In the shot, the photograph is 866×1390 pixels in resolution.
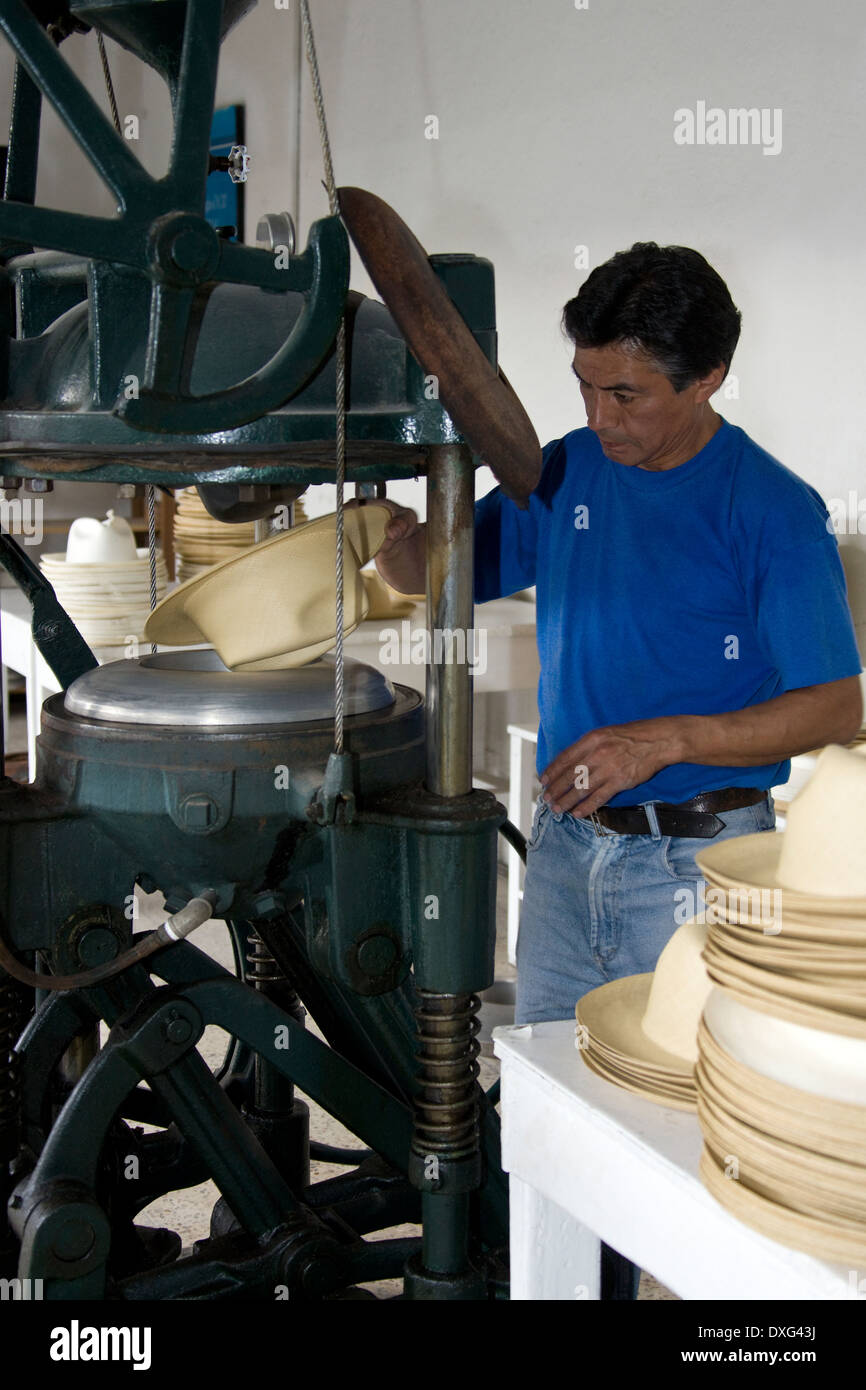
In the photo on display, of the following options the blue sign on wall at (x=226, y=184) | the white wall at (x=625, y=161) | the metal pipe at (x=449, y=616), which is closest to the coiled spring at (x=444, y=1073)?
the metal pipe at (x=449, y=616)

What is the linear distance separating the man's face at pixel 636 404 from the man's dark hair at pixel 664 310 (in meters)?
0.02

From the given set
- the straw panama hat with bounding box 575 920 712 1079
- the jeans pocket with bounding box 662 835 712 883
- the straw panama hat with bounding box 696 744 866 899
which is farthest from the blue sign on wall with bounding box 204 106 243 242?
the straw panama hat with bounding box 696 744 866 899

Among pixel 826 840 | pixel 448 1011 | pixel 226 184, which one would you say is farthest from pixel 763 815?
pixel 226 184

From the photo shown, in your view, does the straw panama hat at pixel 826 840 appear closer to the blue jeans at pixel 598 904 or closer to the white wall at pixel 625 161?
the blue jeans at pixel 598 904

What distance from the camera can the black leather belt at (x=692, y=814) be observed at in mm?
2002

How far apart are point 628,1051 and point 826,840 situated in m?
0.36

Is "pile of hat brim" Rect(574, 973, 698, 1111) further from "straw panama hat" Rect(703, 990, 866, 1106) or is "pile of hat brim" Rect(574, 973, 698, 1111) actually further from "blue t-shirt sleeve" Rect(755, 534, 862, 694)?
"blue t-shirt sleeve" Rect(755, 534, 862, 694)

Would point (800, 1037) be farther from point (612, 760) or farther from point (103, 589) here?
point (103, 589)

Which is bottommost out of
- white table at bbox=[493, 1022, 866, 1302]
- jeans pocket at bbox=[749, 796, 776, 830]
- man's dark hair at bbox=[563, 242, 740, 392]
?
white table at bbox=[493, 1022, 866, 1302]

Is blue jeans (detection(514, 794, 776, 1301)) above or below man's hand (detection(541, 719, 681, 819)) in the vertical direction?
below

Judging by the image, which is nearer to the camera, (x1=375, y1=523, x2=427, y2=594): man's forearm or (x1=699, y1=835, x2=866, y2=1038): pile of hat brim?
(x1=699, y1=835, x2=866, y2=1038): pile of hat brim

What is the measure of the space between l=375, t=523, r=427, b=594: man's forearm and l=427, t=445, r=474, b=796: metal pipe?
49 cm

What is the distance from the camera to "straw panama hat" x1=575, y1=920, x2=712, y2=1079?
1339 mm
